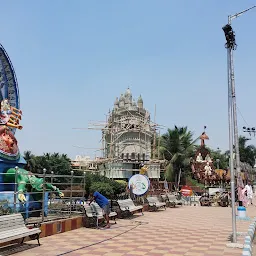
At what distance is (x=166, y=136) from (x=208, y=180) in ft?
32.6

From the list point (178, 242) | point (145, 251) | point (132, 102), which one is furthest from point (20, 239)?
point (132, 102)

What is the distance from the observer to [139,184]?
52.1 feet

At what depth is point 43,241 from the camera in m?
7.98

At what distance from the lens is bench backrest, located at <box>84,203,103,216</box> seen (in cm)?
1044

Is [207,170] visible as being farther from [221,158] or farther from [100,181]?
[221,158]

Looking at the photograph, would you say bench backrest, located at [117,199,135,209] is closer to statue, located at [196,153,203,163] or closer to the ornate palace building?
statue, located at [196,153,203,163]

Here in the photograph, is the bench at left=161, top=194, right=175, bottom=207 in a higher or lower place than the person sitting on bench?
lower

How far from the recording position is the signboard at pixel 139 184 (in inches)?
623

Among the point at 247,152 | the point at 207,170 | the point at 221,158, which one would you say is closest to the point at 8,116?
the point at 207,170

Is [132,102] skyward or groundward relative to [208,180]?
skyward

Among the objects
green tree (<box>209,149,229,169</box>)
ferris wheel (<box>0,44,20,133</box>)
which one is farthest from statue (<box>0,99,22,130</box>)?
green tree (<box>209,149,229,169</box>)

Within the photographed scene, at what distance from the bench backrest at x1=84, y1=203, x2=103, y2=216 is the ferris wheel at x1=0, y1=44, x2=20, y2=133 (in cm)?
362

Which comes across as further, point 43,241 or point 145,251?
point 43,241

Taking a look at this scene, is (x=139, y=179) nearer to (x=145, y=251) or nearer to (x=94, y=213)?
(x=94, y=213)
